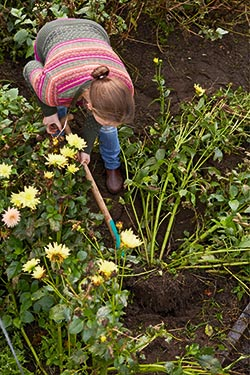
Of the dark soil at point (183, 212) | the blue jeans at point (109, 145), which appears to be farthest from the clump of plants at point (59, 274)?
the blue jeans at point (109, 145)

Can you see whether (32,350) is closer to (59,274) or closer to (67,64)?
(59,274)

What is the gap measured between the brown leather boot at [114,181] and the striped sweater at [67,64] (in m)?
0.44

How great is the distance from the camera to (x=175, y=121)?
3.33 meters

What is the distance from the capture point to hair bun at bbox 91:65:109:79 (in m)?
2.38

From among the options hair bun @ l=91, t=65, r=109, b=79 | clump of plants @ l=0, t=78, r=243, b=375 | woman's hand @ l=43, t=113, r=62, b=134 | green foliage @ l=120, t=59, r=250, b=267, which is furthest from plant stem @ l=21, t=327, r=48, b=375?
hair bun @ l=91, t=65, r=109, b=79

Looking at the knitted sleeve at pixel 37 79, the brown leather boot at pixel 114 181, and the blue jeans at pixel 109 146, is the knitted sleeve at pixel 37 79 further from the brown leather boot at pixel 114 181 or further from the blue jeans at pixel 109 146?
the brown leather boot at pixel 114 181

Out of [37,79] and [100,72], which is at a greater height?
[100,72]

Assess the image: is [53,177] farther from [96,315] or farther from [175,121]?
[175,121]

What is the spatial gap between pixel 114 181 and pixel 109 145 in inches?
7.2

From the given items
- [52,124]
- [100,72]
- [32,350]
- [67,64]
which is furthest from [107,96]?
[32,350]

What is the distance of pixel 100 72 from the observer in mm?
2385

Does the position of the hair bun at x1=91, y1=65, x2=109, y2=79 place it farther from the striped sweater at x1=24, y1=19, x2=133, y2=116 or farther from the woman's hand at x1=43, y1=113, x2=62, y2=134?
the woman's hand at x1=43, y1=113, x2=62, y2=134

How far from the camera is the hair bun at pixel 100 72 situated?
7.82 feet

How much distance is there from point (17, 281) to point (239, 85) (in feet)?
6.09
